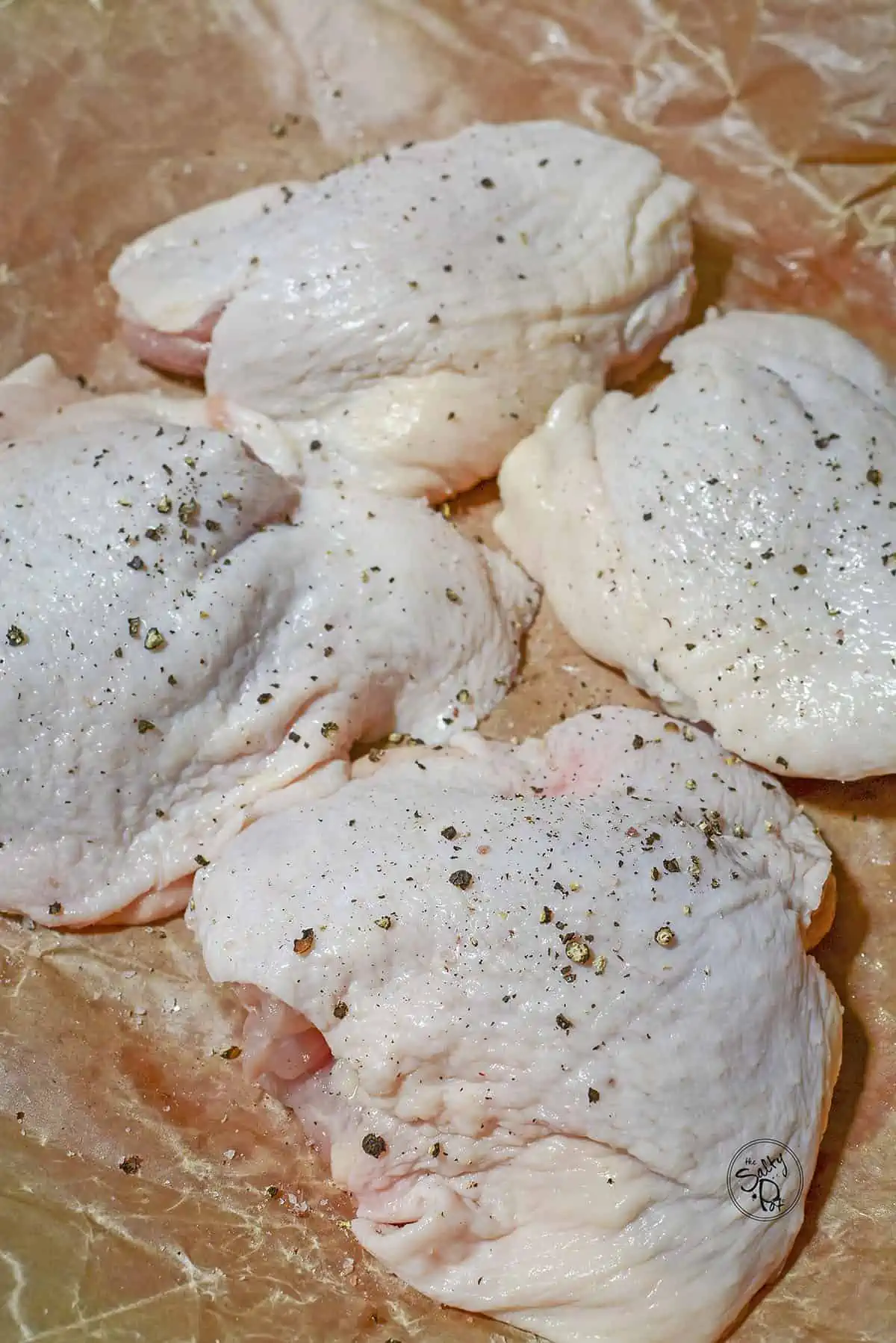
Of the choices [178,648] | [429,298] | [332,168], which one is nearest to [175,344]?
[429,298]

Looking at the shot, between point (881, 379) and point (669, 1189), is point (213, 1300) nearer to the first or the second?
point (669, 1189)

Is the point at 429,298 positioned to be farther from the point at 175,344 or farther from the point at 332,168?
the point at 332,168

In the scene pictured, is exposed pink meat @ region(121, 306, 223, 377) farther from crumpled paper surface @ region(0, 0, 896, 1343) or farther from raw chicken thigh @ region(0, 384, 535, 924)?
raw chicken thigh @ region(0, 384, 535, 924)

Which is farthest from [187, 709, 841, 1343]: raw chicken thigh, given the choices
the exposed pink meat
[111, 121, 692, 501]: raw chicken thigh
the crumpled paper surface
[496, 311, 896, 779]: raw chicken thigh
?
the exposed pink meat

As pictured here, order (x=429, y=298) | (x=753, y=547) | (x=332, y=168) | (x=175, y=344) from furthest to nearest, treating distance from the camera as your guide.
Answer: (x=332, y=168) < (x=175, y=344) < (x=429, y=298) < (x=753, y=547)

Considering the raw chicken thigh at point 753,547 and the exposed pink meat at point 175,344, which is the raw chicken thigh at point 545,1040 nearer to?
the raw chicken thigh at point 753,547
